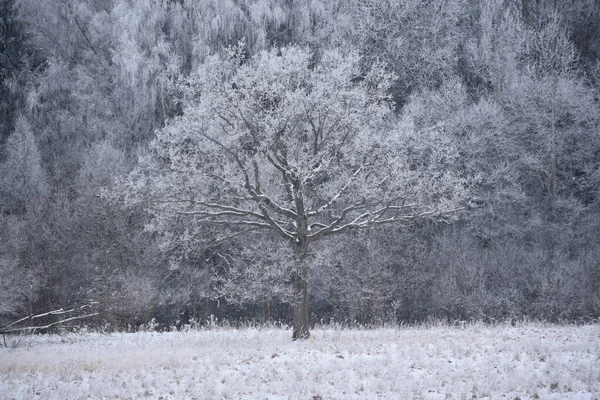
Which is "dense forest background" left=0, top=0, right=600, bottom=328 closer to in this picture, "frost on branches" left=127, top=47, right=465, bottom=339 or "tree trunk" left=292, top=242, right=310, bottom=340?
"tree trunk" left=292, top=242, right=310, bottom=340

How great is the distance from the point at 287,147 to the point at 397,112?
49.8 ft

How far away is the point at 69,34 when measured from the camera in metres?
30.9

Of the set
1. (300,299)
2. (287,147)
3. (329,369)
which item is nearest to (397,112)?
(287,147)

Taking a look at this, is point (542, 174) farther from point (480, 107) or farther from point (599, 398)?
point (599, 398)

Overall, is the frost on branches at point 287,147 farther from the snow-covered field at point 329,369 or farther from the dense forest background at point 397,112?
the dense forest background at point 397,112

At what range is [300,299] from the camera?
13914mm

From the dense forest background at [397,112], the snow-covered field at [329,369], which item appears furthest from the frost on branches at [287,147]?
the dense forest background at [397,112]

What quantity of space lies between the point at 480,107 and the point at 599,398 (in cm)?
2002

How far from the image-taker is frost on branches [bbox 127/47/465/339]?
12922 mm

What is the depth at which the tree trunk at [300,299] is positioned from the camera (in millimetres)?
13586

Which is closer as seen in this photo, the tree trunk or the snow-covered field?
the snow-covered field

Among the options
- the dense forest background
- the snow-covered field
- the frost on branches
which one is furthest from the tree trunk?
the dense forest background

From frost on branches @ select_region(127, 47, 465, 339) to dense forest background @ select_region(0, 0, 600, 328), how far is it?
19.9ft

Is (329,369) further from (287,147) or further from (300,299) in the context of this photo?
(287,147)
